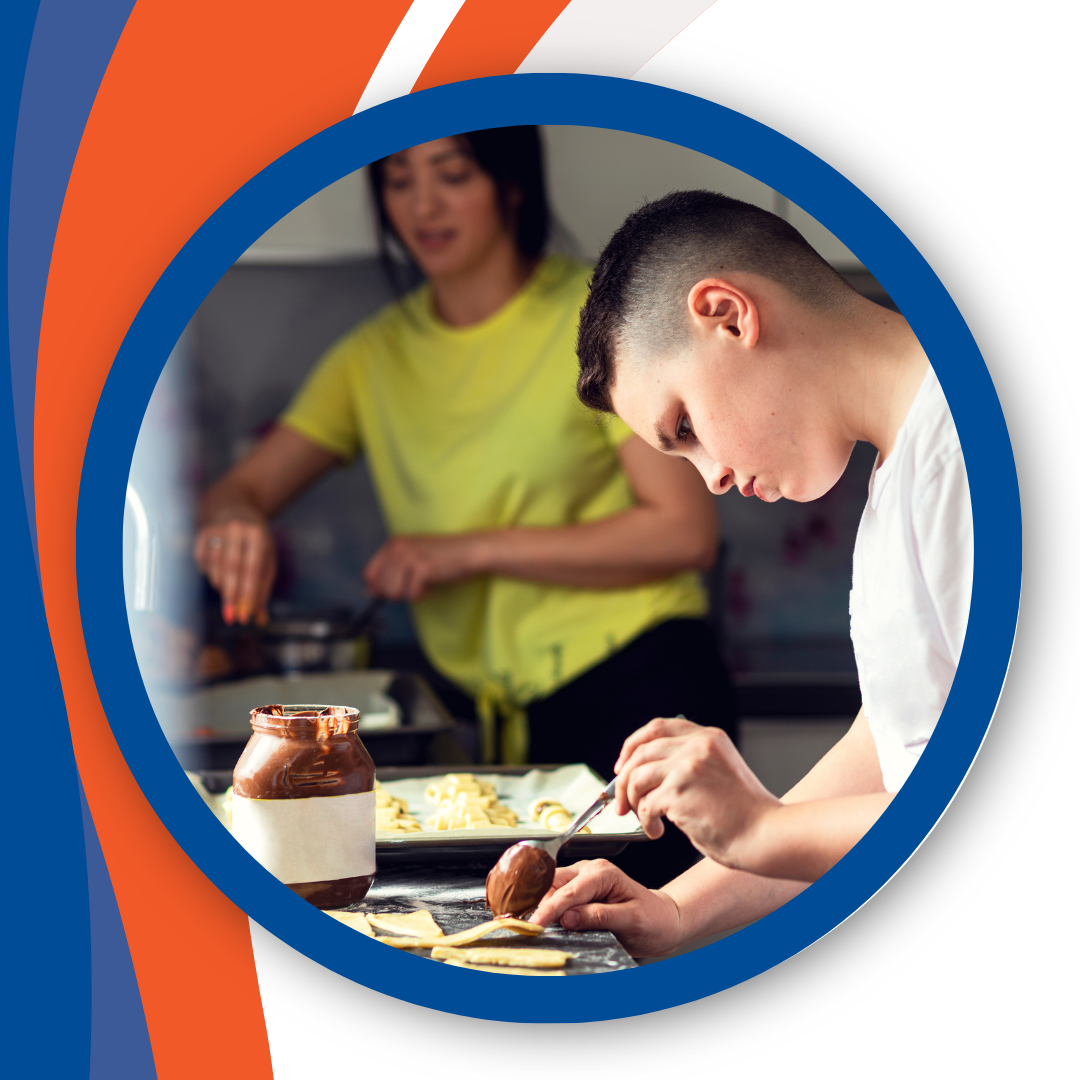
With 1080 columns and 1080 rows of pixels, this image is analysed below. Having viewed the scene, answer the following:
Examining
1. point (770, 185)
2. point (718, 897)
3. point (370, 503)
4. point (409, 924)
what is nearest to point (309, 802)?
point (409, 924)

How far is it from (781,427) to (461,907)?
1.67 feet

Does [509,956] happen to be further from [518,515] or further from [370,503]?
[370,503]

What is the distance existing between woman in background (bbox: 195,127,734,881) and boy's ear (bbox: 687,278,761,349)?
0.76 meters

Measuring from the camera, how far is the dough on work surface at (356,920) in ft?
3.07

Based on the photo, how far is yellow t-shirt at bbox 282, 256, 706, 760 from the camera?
183 centimetres

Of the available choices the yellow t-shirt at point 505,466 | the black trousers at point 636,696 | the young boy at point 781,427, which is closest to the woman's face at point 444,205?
the yellow t-shirt at point 505,466

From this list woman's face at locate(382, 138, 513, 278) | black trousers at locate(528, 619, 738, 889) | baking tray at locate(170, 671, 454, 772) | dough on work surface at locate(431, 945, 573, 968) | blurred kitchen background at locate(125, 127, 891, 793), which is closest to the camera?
dough on work surface at locate(431, 945, 573, 968)

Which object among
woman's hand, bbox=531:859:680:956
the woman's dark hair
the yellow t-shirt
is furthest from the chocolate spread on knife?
the woman's dark hair

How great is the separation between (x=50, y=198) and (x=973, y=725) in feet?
3.03

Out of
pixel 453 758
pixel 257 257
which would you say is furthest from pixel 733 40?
pixel 257 257

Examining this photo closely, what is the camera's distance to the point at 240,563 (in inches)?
71.7

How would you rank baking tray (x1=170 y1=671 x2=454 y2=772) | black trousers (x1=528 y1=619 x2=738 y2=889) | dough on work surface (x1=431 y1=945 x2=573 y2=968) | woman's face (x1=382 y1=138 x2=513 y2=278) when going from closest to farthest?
dough on work surface (x1=431 y1=945 x2=573 y2=968) < baking tray (x1=170 y1=671 x2=454 y2=772) < black trousers (x1=528 y1=619 x2=738 y2=889) < woman's face (x1=382 y1=138 x2=513 y2=278)

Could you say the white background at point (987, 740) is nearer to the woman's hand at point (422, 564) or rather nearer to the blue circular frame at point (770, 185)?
the blue circular frame at point (770, 185)

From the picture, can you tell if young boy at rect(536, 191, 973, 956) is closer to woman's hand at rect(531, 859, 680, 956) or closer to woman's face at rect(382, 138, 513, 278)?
woman's hand at rect(531, 859, 680, 956)
